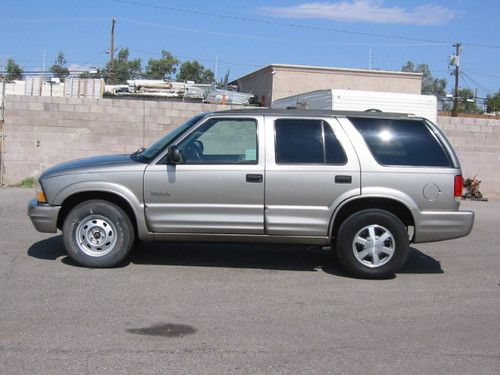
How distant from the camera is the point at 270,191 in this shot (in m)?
7.16

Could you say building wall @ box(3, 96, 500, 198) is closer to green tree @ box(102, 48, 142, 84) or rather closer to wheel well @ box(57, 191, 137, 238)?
wheel well @ box(57, 191, 137, 238)

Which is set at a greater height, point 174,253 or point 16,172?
point 16,172

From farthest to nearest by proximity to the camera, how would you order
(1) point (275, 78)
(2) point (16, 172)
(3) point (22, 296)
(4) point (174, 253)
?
(1) point (275, 78)
(2) point (16, 172)
(4) point (174, 253)
(3) point (22, 296)

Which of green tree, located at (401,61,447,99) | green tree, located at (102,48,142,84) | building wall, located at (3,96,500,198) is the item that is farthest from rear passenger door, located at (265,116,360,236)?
green tree, located at (401,61,447,99)

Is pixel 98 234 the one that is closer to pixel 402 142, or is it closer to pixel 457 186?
pixel 402 142

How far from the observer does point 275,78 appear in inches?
1054

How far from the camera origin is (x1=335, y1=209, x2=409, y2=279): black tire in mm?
7215

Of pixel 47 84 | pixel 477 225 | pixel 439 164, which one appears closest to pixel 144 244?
pixel 439 164

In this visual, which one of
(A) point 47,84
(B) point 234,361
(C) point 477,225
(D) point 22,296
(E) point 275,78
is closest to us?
(B) point 234,361

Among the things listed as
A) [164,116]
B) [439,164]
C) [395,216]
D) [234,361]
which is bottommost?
[234,361]

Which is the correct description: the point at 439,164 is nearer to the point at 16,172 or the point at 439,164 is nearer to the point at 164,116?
the point at 164,116

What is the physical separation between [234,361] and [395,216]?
3246mm

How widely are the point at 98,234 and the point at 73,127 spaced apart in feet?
29.7

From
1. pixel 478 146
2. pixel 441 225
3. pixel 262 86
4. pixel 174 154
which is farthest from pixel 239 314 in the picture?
pixel 262 86
